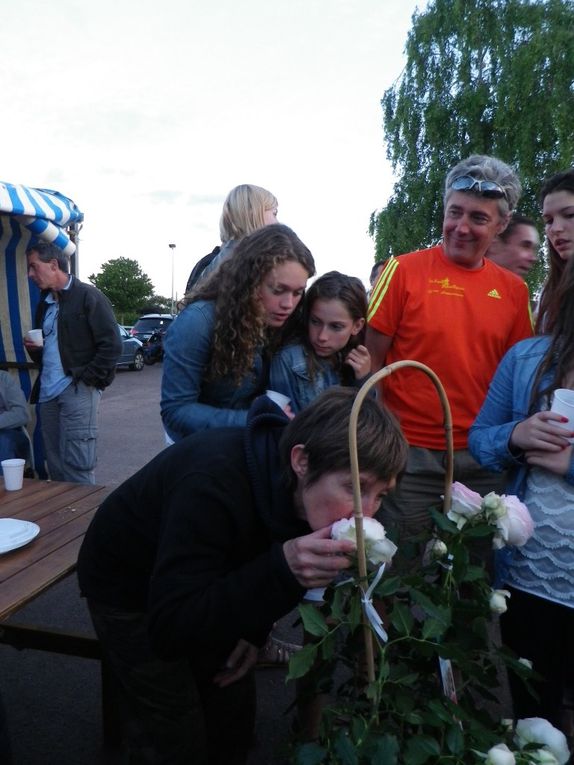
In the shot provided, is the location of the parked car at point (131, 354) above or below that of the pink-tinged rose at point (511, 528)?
below

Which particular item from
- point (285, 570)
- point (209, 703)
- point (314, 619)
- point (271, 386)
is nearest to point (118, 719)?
point (209, 703)

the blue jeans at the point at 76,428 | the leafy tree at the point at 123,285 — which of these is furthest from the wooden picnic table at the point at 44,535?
the leafy tree at the point at 123,285

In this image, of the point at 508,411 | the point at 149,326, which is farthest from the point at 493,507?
the point at 149,326

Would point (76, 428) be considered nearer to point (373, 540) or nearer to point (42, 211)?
point (42, 211)

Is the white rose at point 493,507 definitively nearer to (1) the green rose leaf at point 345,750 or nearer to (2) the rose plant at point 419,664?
(2) the rose plant at point 419,664

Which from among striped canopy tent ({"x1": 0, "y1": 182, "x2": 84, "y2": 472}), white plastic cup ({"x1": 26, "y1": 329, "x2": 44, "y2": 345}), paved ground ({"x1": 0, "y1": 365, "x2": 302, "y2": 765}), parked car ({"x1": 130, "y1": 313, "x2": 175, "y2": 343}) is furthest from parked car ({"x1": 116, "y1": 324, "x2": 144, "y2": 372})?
paved ground ({"x1": 0, "y1": 365, "x2": 302, "y2": 765})

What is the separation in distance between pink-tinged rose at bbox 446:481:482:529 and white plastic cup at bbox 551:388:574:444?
1.39 feet

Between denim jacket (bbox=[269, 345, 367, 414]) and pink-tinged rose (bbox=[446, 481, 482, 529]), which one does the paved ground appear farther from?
denim jacket (bbox=[269, 345, 367, 414])

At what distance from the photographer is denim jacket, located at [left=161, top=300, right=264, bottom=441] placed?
2.04m

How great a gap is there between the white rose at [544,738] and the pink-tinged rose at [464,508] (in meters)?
0.34

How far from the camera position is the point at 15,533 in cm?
197

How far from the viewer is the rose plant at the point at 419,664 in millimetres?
891

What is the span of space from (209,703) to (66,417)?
277 cm

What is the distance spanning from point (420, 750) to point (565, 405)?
88 centimetres
